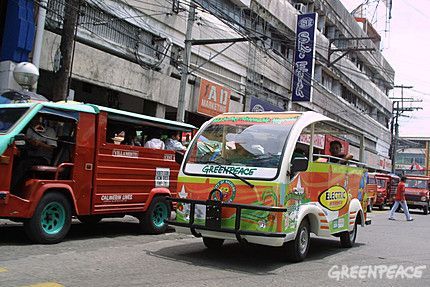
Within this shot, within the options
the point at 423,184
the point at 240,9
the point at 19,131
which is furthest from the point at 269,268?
the point at 423,184

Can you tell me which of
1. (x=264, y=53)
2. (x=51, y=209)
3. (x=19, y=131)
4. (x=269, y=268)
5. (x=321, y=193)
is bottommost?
(x=269, y=268)

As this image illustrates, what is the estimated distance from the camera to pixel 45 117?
7.88 metres

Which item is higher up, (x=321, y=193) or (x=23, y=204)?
(x=321, y=193)

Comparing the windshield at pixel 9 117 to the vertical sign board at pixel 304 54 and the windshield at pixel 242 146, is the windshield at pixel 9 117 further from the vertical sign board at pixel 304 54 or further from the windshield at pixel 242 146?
the vertical sign board at pixel 304 54

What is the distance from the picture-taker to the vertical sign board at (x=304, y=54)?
27.8 metres

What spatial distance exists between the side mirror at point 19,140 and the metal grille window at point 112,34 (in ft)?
26.0

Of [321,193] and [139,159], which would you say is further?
[139,159]

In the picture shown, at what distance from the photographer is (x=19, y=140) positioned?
732 centimetres

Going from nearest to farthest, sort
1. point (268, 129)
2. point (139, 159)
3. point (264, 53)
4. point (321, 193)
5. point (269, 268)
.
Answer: point (269, 268)
point (268, 129)
point (321, 193)
point (139, 159)
point (264, 53)

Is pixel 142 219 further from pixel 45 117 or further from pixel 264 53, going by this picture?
pixel 264 53

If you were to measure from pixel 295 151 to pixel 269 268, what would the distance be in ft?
5.96

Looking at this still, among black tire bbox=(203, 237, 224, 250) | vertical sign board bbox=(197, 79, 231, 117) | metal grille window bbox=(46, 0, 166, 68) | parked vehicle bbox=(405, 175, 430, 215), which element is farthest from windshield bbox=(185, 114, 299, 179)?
parked vehicle bbox=(405, 175, 430, 215)

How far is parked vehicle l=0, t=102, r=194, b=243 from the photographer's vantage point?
733cm

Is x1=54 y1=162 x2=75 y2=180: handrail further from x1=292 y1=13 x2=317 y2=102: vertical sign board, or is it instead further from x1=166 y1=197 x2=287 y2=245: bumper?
x1=292 y1=13 x2=317 y2=102: vertical sign board
